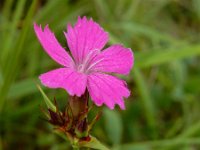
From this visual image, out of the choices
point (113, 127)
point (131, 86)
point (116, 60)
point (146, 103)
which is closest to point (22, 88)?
point (113, 127)

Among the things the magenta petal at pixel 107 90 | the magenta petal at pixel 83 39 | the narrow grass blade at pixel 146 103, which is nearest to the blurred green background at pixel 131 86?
the narrow grass blade at pixel 146 103

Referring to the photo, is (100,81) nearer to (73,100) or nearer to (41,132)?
(73,100)

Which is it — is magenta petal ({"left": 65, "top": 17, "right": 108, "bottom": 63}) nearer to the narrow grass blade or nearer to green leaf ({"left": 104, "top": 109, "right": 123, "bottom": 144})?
green leaf ({"left": 104, "top": 109, "right": 123, "bottom": 144})

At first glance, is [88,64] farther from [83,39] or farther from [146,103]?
[146,103]

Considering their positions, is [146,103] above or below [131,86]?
below

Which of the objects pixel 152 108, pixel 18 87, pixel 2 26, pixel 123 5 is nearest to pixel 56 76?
pixel 18 87

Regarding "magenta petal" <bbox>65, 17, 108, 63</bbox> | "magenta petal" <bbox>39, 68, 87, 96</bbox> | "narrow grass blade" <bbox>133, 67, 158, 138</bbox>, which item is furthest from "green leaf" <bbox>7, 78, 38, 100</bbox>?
"magenta petal" <bbox>39, 68, 87, 96</bbox>
